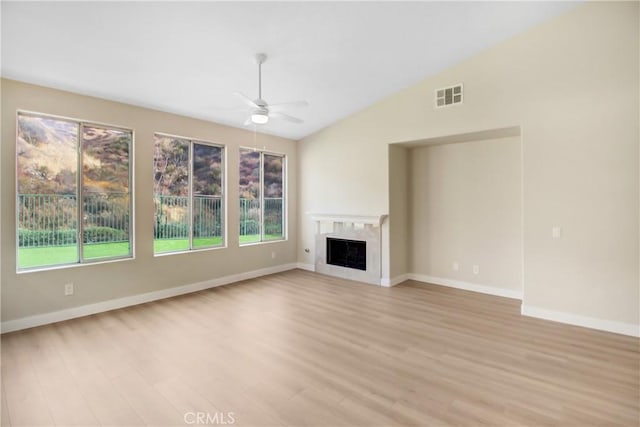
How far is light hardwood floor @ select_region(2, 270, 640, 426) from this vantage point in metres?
2.20

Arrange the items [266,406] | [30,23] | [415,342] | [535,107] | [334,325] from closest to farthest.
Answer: [266,406], [30,23], [415,342], [334,325], [535,107]

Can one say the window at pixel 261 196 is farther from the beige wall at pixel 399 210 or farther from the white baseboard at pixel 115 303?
the beige wall at pixel 399 210

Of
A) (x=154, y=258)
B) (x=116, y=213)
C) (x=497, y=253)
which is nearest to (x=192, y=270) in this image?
(x=154, y=258)

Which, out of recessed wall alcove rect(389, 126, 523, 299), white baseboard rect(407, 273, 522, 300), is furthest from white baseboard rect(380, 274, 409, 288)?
white baseboard rect(407, 273, 522, 300)

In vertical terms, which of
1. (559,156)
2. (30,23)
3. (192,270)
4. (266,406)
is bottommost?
(266,406)

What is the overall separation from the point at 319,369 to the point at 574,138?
395cm

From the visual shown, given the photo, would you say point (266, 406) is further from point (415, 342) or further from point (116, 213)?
point (116, 213)

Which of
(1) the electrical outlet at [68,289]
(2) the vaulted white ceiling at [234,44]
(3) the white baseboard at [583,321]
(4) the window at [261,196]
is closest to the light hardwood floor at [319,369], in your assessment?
(3) the white baseboard at [583,321]

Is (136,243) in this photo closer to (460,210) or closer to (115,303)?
(115,303)

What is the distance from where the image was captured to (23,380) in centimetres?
262

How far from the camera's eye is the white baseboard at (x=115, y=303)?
3684mm

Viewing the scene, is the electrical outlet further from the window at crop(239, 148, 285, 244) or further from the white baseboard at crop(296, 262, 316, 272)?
the white baseboard at crop(296, 262, 316, 272)

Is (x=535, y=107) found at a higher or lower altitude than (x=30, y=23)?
lower

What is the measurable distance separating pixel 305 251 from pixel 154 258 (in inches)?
121
